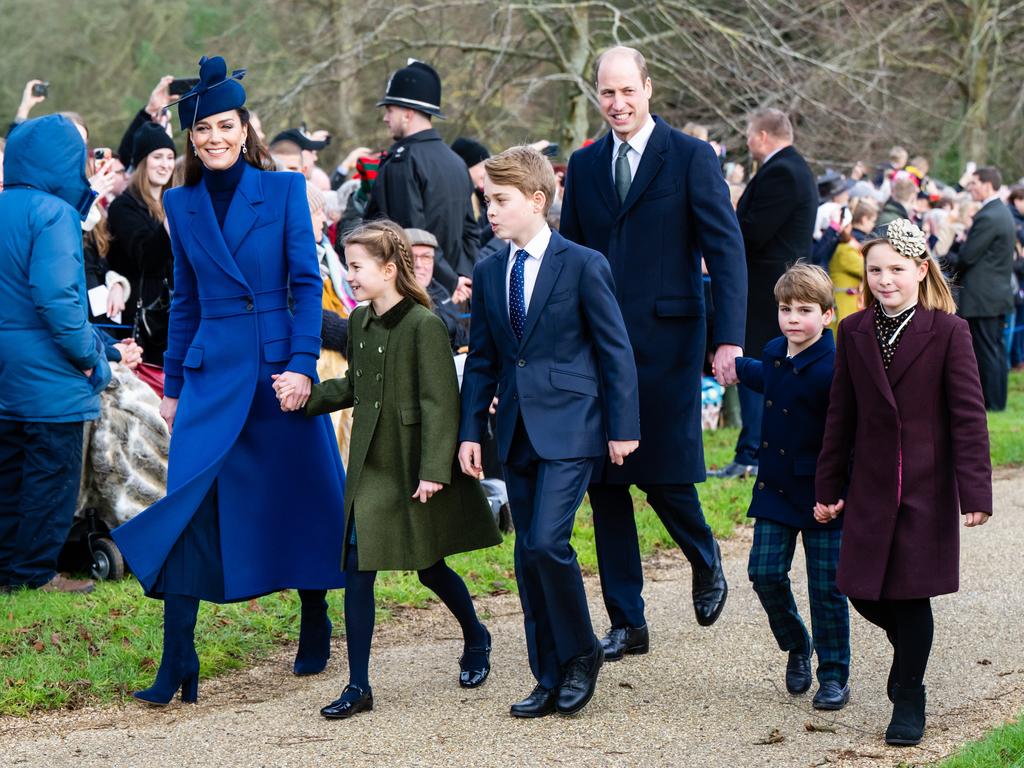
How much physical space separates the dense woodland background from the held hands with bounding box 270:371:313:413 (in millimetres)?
10698

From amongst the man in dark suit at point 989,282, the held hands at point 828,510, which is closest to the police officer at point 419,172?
the held hands at point 828,510

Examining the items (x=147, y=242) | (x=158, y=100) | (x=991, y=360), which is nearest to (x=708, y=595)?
(x=147, y=242)

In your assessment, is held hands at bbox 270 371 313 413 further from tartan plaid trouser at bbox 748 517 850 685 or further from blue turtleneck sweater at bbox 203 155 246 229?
tartan plaid trouser at bbox 748 517 850 685

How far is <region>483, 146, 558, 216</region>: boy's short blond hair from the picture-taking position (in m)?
4.91

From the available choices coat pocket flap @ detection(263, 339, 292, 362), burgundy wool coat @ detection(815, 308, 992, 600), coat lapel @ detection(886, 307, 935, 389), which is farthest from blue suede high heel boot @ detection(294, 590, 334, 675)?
coat lapel @ detection(886, 307, 935, 389)

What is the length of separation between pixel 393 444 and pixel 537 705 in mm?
1028

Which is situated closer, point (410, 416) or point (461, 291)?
point (410, 416)

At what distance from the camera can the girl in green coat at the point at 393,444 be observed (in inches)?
197

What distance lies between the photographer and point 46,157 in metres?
6.66

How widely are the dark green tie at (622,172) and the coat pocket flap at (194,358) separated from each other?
170 cm

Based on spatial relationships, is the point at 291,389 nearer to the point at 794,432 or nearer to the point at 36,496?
the point at 794,432

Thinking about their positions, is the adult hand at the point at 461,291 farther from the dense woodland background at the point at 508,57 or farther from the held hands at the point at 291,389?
the dense woodland background at the point at 508,57

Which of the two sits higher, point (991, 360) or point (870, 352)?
point (991, 360)

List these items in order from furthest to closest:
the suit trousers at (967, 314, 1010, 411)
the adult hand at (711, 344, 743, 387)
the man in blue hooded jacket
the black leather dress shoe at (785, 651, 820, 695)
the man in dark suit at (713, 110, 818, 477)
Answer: the suit trousers at (967, 314, 1010, 411), the man in dark suit at (713, 110, 818, 477), the man in blue hooded jacket, the adult hand at (711, 344, 743, 387), the black leather dress shoe at (785, 651, 820, 695)
